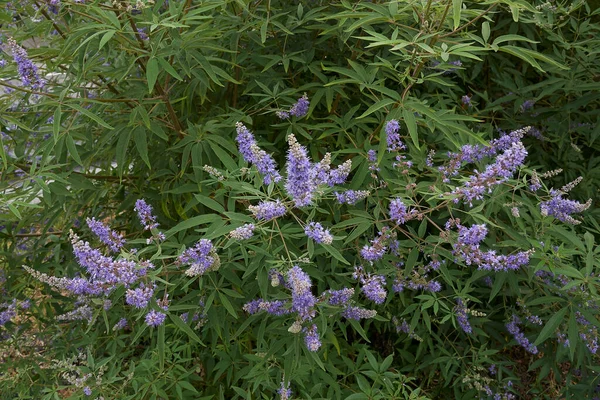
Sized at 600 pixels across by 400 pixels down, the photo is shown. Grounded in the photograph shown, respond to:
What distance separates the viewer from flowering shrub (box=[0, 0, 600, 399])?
2646 mm

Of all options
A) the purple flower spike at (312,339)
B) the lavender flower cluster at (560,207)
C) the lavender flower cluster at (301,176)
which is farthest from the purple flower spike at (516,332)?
the lavender flower cluster at (301,176)

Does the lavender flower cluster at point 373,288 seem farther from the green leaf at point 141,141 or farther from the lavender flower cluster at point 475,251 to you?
the green leaf at point 141,141

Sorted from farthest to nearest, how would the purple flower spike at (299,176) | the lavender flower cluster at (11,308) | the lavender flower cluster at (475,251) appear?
1. the lavender flower cluster at (11,308)
2. the lavender flower cluster at (475,251)
3. the purple flower spike at (299,176)

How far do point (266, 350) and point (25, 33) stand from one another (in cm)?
251

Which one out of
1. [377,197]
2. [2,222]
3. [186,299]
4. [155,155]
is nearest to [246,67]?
[155,155]

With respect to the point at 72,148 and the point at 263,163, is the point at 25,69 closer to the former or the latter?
the point at 72,148

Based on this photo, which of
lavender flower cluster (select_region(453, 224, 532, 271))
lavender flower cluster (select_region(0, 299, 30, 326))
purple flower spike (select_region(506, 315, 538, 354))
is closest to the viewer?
lavender flower cluster (select_region(453, 224, 532, 271))

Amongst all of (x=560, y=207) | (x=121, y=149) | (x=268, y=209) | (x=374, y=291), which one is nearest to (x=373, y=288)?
(x=374, y=291)

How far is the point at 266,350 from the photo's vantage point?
3094mm

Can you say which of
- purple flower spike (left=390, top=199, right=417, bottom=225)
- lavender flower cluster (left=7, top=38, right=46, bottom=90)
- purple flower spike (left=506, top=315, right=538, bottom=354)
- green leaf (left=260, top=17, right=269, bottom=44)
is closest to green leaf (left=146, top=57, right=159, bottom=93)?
green leaf (left=260, top=17, right=269, bottom=44)

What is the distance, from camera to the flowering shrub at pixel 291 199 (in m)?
2.65

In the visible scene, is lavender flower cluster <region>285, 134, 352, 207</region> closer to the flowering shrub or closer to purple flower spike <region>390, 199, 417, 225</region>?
the flowering shrub

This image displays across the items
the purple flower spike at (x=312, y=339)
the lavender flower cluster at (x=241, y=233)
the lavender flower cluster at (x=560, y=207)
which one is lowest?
the lavender flower cluster at (x=560, y=207)

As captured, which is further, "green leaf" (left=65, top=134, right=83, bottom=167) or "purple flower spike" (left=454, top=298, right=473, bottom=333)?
"purple flower spike" (left=454, top=298, right=473, bottom=333)
